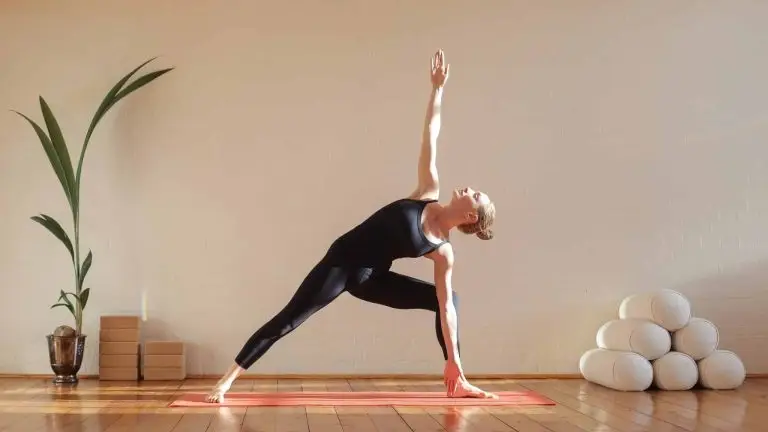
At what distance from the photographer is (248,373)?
4.61m

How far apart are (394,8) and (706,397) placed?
271 centimetres

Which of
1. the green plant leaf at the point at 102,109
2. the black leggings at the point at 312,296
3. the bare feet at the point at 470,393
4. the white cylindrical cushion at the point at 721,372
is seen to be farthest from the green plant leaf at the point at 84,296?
the white cylindrical cushion at the point at 721,372

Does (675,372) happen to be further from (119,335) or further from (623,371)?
(119,335)

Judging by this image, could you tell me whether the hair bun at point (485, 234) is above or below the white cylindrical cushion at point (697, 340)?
above

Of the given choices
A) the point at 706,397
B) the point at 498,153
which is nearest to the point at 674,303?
the point at 706,397

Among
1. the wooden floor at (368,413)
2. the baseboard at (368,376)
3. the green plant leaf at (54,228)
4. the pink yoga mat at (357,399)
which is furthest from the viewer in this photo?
the baseboard at (368,376)

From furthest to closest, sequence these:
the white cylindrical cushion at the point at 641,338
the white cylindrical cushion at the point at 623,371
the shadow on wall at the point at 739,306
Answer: the shadow on wall at the point at 739,306 < the white cylindrical cushion at the point at 641,338 < the white cylindrical cushion at the point at 623,371

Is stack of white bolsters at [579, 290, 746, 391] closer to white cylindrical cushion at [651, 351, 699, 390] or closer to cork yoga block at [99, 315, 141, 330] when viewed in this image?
white cylindrical cushion at [651, 351, 699, 390]

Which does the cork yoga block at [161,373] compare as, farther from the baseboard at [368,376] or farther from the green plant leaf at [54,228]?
the green plant leaf at [54,228]

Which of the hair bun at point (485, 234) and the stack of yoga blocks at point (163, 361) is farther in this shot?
the stack of yoga blocks at point (163, 361)

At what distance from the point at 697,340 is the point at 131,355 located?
9.87 feet

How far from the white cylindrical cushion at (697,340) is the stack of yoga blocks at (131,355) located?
8.77 ft

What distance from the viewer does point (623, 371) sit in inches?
163

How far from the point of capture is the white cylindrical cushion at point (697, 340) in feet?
14.2
